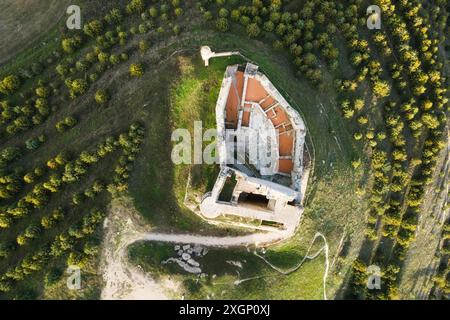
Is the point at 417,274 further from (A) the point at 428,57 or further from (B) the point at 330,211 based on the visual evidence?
(A) the point at 428,57

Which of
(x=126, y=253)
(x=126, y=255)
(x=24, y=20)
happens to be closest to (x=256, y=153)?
(x=126, y=253)

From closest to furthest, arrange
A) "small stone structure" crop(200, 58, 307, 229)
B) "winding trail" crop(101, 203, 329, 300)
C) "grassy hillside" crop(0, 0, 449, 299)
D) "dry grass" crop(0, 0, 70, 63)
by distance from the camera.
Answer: "winding trail" crop(101, 203, 329, 300) < "small stone structure" crop(200, 58, 307, 229) < "grassy hillside" crop(0, 0, 449, 299) < "dry grass" crop(0, 0, 70, 63)

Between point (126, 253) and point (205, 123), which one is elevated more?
point (205, 123)

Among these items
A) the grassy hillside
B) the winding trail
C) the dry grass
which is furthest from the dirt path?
the dry grass

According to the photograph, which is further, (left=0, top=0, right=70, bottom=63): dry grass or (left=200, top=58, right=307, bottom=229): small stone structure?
(left=0, top=0, right=70, bottom=63): dry grass

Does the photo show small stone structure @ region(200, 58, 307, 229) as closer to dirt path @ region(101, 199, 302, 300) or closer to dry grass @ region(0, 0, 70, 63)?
dirt path @ region(101, 199, 302, 300)

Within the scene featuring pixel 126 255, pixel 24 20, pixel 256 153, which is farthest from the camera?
pixel 24 20

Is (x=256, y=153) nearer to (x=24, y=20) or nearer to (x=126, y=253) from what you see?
(x=126, y=253)

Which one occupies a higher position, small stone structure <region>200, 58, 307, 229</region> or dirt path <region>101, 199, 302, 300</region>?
small stone structure <region>200, 58, 307, 229</region>

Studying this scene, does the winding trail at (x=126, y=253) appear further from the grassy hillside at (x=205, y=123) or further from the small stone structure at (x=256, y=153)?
the small stone structure at (x=256, y=153)
